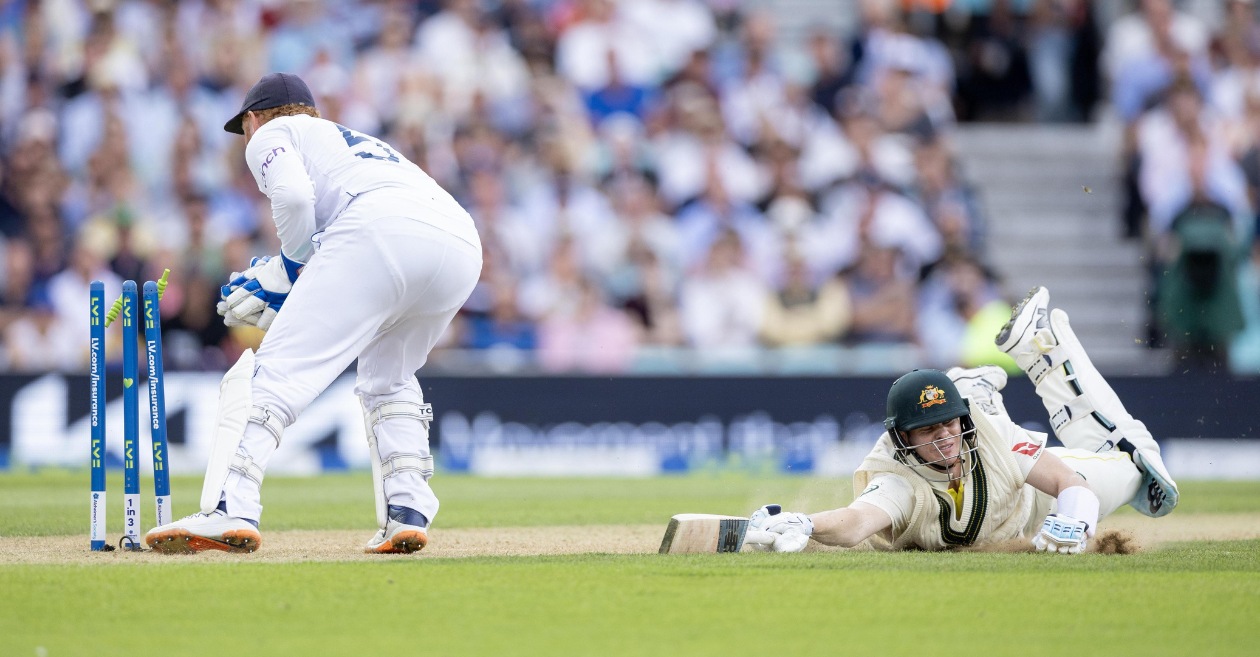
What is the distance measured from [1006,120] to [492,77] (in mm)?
6150

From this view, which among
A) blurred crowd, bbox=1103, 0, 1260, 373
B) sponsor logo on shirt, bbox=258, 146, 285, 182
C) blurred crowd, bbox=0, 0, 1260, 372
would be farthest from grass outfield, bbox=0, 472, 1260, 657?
blurred crowd, bbox=1103, 0, 1260, 373

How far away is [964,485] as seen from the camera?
23.1 feet

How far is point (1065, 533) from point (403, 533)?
2.84 metres

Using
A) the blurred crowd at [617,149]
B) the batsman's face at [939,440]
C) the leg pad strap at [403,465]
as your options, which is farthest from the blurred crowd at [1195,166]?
the leg pad strap at [403,465]

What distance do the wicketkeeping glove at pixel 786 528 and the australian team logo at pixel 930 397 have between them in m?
0.73

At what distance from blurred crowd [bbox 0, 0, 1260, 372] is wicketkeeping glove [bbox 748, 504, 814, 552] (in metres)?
7.43

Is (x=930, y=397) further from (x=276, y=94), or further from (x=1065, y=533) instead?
(x=276, y=94)

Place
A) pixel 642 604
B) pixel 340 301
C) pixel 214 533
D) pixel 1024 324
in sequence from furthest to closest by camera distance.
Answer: pixel 1024 324 → pixel 340 301 → pixel 214 533 → pixel 642 604

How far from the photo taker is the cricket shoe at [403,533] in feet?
22.7

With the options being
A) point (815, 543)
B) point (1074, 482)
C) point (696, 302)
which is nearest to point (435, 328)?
point (815, 543)

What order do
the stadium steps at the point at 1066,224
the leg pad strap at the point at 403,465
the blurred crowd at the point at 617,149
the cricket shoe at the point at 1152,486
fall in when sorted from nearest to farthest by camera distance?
the leg pad strap at the point at 403,465 < the cricket shoe at the point at 1152,486 < the blurred crowd at the point at 617,149 < the stadium steps at the point at 1066,224

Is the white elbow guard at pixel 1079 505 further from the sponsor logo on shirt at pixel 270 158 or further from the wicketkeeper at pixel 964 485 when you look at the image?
the sponsor logo on shirt at pixel 270 158

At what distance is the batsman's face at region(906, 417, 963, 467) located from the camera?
22.3ft

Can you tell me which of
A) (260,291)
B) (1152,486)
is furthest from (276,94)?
(1152,486)
